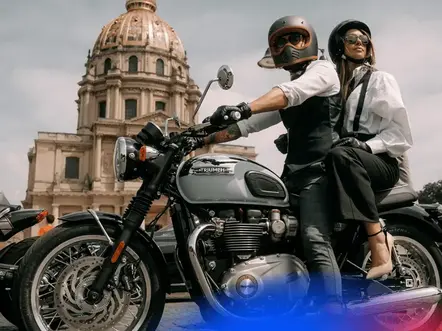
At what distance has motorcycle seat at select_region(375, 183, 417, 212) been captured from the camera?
3.11m

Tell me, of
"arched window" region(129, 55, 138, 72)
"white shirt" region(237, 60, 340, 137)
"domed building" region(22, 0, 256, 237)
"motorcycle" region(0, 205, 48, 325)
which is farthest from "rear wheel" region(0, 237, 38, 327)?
"arched window" region(129, 55, 138, 72)

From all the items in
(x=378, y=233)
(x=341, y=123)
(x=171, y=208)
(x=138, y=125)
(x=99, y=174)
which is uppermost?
(x=138, y=125)

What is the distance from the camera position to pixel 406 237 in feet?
10.8

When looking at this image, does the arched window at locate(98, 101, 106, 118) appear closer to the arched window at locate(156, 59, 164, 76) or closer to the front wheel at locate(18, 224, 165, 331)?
the arched window at locate(156, 59, 164, 76)

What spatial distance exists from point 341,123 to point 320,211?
2.44 ft

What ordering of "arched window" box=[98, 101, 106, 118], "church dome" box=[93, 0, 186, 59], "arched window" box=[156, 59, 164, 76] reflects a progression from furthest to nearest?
"church dome" box=[93, 0, 186, 59] → "arched window" box=[156, 59, 164, 76] → "arched window" box=[98, 101, 106, 118]

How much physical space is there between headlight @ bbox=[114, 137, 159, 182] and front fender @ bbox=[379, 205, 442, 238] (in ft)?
5.31

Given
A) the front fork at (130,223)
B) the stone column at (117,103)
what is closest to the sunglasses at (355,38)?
the front fork at (130,223)

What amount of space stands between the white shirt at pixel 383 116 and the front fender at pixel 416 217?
1.46 feet

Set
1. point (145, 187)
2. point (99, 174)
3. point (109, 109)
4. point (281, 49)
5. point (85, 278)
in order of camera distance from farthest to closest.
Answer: point (109, 109) < point (99, 174) < point (281, 49) < point (145, 187) < point (85, 278)

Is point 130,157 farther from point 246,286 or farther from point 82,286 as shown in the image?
point 246,286

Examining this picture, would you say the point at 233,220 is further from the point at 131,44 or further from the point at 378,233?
the point at 131,44

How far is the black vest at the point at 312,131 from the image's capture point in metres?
3.00

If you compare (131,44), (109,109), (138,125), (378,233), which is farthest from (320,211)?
(131,44)
